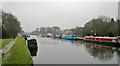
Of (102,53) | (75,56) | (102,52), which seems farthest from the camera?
(102,52)

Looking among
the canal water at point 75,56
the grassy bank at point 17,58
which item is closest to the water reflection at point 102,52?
the canal water at point 75,56

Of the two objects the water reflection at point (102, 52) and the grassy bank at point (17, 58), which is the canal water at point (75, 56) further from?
the grassy bank at point (17, 58)

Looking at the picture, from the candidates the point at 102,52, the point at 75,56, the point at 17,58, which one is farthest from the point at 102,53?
the point at 17,58

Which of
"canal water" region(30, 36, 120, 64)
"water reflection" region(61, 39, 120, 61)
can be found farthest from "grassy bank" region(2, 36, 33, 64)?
"water reflection" region(61, 39, 120, 61)

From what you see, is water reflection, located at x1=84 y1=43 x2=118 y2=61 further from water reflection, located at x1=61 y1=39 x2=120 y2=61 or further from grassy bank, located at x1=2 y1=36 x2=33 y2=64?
grassy bank, located at x1=2 y1=36 x2=33 y2=64

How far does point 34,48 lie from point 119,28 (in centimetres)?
2887

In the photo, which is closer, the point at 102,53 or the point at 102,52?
the point at 102,53

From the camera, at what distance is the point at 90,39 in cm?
5859

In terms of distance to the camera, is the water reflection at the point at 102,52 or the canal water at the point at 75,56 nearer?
the canal water at the point at 75,56

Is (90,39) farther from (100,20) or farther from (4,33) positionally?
(4,33)

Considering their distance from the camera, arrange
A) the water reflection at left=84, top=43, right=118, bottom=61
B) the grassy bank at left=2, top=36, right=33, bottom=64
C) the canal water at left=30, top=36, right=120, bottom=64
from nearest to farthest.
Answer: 1. the grassy bank at left=2, top=36, right=33, bottom=64
2. the canal water at left=30, top=36, right=120, bottom=64
3. the water reflection at left=84, top=43, right=118, bottom=61

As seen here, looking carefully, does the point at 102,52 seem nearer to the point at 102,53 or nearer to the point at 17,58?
the point at 102,53

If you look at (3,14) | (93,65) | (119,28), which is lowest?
(93,65)

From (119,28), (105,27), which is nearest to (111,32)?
(119,28)
